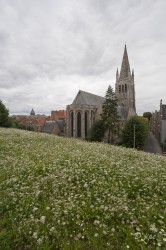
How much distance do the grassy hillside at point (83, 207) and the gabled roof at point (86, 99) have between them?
54536 millimetres

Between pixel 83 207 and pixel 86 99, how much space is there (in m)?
59.7

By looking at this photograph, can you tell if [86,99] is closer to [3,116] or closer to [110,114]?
[110,114]

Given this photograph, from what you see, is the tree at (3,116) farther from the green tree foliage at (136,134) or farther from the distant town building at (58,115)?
the distant town building at (58,115)

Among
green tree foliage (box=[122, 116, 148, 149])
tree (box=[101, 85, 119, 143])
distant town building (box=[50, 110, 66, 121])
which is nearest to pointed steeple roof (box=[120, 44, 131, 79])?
tree (box=[101, 85, 119, 143])

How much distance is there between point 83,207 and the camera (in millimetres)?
5805

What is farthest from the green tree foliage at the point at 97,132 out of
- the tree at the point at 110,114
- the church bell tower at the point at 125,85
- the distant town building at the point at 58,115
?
the distant town building at the point at 58,115

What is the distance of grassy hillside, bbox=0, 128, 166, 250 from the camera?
4645 millimetres

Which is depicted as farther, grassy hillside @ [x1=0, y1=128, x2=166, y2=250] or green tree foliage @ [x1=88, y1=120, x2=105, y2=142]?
green tree foliage @ [x1=88, y1=120, x2=105, y2=142]

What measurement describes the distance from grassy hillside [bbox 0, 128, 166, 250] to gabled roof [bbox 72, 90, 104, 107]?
54.5 metres

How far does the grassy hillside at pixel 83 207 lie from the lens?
4.64m

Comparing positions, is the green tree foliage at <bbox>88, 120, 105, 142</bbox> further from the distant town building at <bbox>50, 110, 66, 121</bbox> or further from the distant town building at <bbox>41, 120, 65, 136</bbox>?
the distant town building at <bbox>50, 110, 66, 121</bbox>

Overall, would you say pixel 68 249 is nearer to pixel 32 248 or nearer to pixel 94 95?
pixel 32 248

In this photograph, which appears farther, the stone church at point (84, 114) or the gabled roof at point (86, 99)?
the gabled roof at point (86, 99)

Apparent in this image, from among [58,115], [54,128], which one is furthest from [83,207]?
[58,115]
